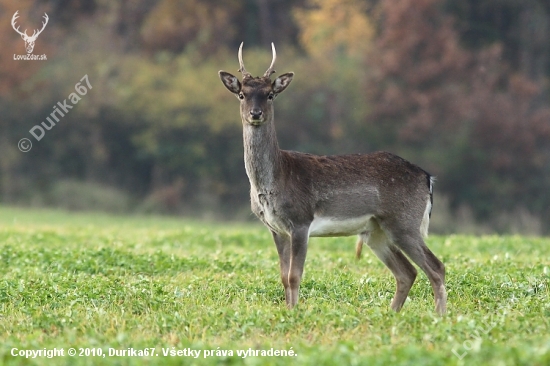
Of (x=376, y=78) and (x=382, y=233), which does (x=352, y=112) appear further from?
(x=382, y=233)

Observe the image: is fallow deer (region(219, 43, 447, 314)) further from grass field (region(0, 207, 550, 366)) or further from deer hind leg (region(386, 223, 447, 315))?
grass field (region(0, 207, 550, 366))

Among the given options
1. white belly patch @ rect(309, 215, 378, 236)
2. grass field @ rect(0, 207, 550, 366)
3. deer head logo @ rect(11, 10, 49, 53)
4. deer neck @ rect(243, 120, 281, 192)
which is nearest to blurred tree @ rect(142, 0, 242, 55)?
deer head logo @ rect(11, 10, 49, 53)

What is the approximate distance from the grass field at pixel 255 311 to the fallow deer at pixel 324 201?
0.45 metres

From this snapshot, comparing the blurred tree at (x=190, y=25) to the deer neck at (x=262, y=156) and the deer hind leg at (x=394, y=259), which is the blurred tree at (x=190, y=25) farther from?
the deer hind leg at (x=394, y=259)

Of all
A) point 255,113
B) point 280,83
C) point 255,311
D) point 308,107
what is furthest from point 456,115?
point 255,311

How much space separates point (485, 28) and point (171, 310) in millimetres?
30130

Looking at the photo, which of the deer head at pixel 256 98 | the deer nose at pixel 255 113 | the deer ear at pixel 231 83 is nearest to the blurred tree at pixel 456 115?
the deer ear at pixel 231 83

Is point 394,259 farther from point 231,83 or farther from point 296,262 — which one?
point 231,83

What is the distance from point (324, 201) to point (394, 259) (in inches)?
38.9

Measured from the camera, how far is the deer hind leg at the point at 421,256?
9.45m

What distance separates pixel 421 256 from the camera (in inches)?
377

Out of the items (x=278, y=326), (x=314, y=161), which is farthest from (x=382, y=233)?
(x=278, y=326)

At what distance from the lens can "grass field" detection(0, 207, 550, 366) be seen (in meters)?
6.79

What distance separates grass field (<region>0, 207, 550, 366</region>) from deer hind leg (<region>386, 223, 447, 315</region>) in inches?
10.6
